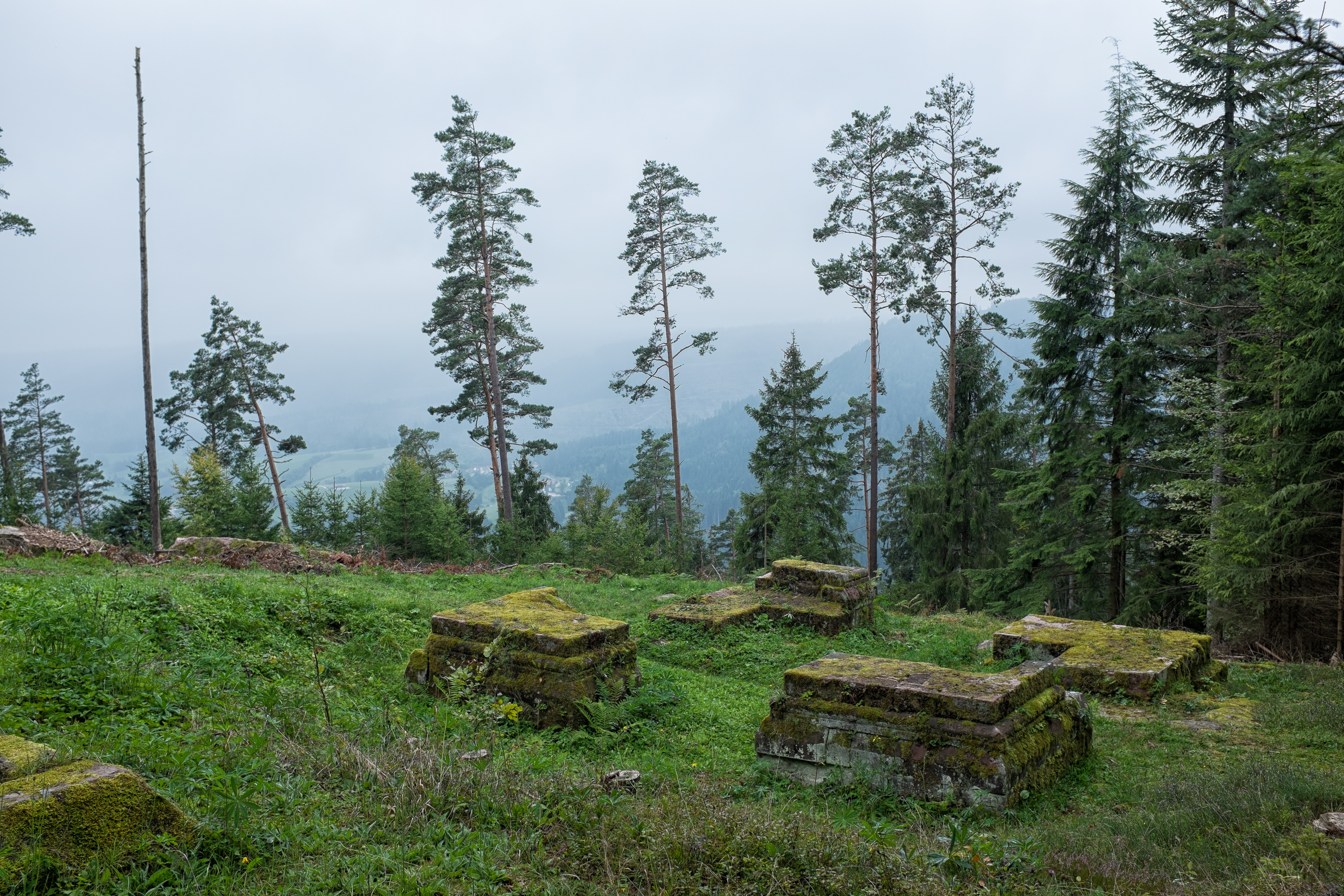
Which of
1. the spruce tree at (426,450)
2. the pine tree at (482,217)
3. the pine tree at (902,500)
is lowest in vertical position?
the pine tree at (902,500)

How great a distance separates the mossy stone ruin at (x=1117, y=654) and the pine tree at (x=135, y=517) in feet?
75.5

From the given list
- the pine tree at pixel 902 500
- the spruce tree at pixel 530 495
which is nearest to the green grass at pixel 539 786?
the spruce tree at pixel 530 495

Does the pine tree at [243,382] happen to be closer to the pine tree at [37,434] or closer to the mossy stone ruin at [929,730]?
the pine tree at [37,434]

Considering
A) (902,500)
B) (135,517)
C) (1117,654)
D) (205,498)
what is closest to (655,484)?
(902,500)

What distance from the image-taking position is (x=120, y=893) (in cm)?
287

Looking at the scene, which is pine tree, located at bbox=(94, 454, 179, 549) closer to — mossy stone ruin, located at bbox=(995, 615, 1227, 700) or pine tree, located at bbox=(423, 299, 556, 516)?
pine tree, located at bbox=(423, 299, 556, 516)

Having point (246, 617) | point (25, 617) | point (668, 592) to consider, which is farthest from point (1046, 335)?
point (25, 617)

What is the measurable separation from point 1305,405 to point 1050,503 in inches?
388

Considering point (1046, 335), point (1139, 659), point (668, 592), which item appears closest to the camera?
point (1139, 659)

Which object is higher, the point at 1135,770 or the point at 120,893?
the point at 120,893

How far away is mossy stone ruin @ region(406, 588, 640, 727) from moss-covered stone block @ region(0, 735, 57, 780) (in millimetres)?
3069

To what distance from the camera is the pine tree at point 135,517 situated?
22094 millimetres

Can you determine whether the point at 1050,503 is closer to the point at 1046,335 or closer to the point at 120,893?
the point at 1046,335

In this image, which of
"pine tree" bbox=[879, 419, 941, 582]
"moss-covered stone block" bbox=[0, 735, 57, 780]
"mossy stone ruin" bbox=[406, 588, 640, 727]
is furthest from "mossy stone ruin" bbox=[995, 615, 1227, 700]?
"pine tree" bbox=[879, 419, 941, 582]
